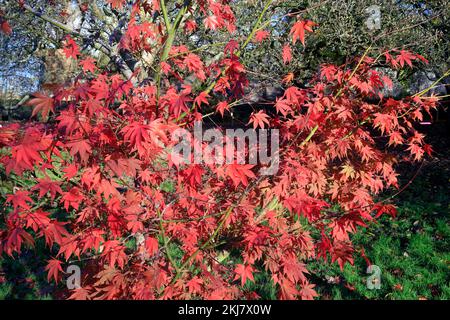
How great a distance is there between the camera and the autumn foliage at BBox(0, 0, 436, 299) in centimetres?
213

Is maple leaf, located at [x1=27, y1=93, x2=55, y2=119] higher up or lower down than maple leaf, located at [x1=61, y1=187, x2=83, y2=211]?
higher up

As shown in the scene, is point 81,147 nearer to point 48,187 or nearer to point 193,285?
point 48,187

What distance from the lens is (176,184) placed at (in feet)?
9.45

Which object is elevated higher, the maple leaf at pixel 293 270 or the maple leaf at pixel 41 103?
the maple leaf at pixel 41 103

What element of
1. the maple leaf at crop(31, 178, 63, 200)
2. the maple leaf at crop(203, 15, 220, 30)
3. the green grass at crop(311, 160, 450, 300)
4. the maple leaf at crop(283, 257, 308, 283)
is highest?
the maple leaf at crop(203, 15, 220, 30)

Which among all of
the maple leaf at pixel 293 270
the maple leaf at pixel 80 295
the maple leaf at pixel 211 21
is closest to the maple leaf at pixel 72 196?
the maple leaf at pixel 80 295

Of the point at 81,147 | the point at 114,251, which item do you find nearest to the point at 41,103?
the point at 81,147

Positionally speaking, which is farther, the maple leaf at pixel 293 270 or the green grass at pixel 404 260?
the green grass at pixel 404 260

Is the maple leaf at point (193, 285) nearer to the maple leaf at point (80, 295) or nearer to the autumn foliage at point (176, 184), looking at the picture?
the autumn foliage at point (176, 184)

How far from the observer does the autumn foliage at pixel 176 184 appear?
213 cm

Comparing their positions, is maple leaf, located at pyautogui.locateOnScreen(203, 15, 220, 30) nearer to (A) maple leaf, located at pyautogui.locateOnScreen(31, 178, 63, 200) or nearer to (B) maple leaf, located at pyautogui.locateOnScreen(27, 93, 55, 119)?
Answer: (B) maple leaf, located at pyautogui.locateOnScreen(27, 93, 55, 119)

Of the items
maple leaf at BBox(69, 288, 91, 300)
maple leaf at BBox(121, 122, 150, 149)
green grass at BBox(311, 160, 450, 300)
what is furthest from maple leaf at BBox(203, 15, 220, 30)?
green grass at BBox(311, 160, 450, 300)

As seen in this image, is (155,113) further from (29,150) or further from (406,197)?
(406,197)

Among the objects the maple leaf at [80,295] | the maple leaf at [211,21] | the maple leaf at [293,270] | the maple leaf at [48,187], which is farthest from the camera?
the maple leaf at [211,21]
